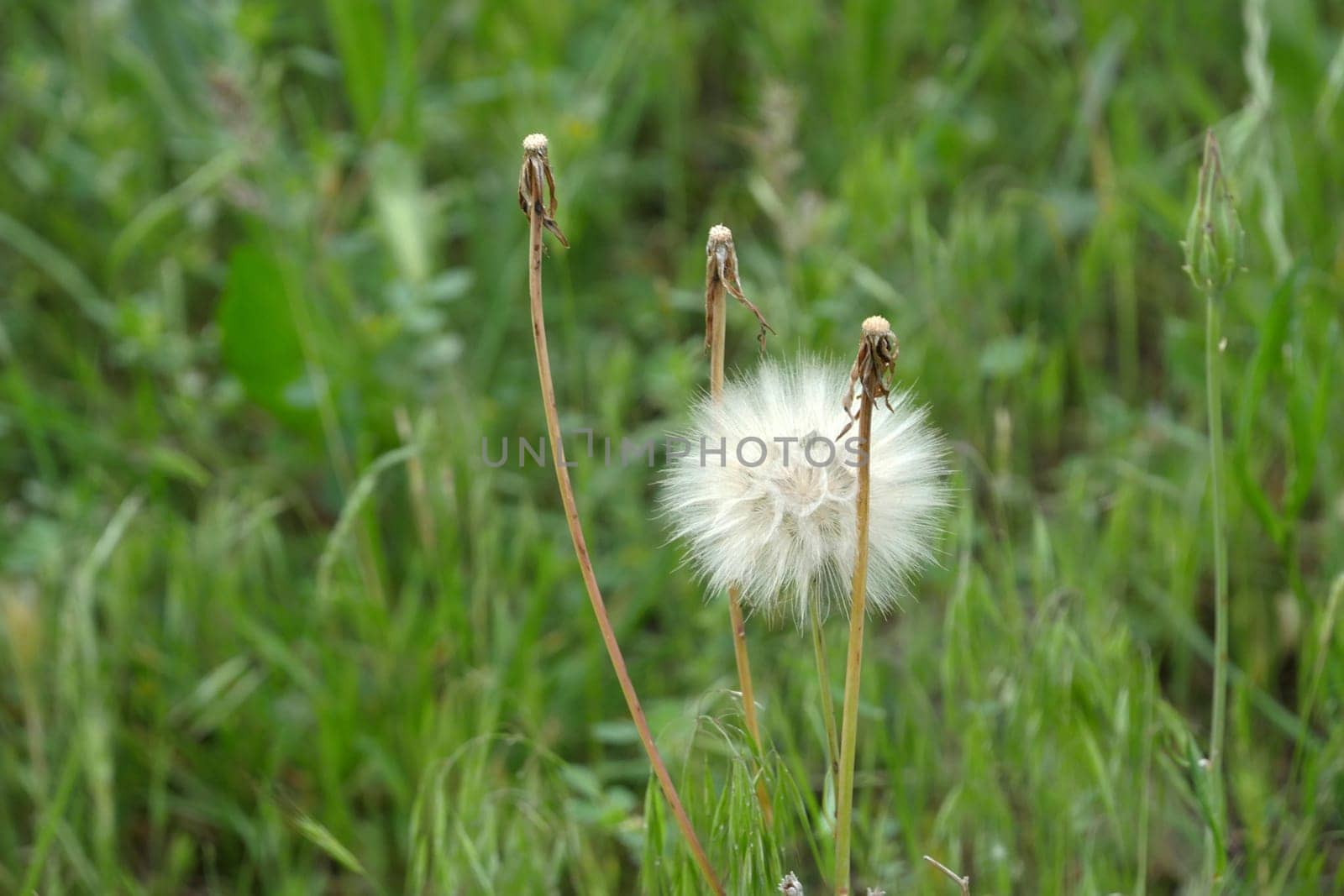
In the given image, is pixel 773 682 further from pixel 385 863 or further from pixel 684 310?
pixel 684 310

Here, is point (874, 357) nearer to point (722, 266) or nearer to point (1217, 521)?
point (722, 266)

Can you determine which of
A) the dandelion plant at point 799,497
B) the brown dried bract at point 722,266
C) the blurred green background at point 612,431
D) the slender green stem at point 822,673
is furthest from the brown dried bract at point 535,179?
the blurred green background at point 612,431

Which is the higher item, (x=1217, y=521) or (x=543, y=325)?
(x=543, y=325)

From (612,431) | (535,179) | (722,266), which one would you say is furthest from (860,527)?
(612,431)

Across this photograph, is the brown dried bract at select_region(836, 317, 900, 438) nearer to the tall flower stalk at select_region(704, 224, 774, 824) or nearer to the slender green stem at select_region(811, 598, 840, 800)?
the tall flower stalk at select_region(704, 224, 774, 824)

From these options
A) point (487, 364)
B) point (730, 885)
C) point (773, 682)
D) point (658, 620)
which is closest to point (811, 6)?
point (487, 364)

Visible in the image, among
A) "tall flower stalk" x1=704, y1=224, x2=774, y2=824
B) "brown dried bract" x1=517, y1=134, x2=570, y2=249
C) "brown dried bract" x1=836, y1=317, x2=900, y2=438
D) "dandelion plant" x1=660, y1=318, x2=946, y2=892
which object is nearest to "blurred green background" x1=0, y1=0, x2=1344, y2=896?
"tall flower stalk" x1=704, y1=224, x2=774, y2=824
